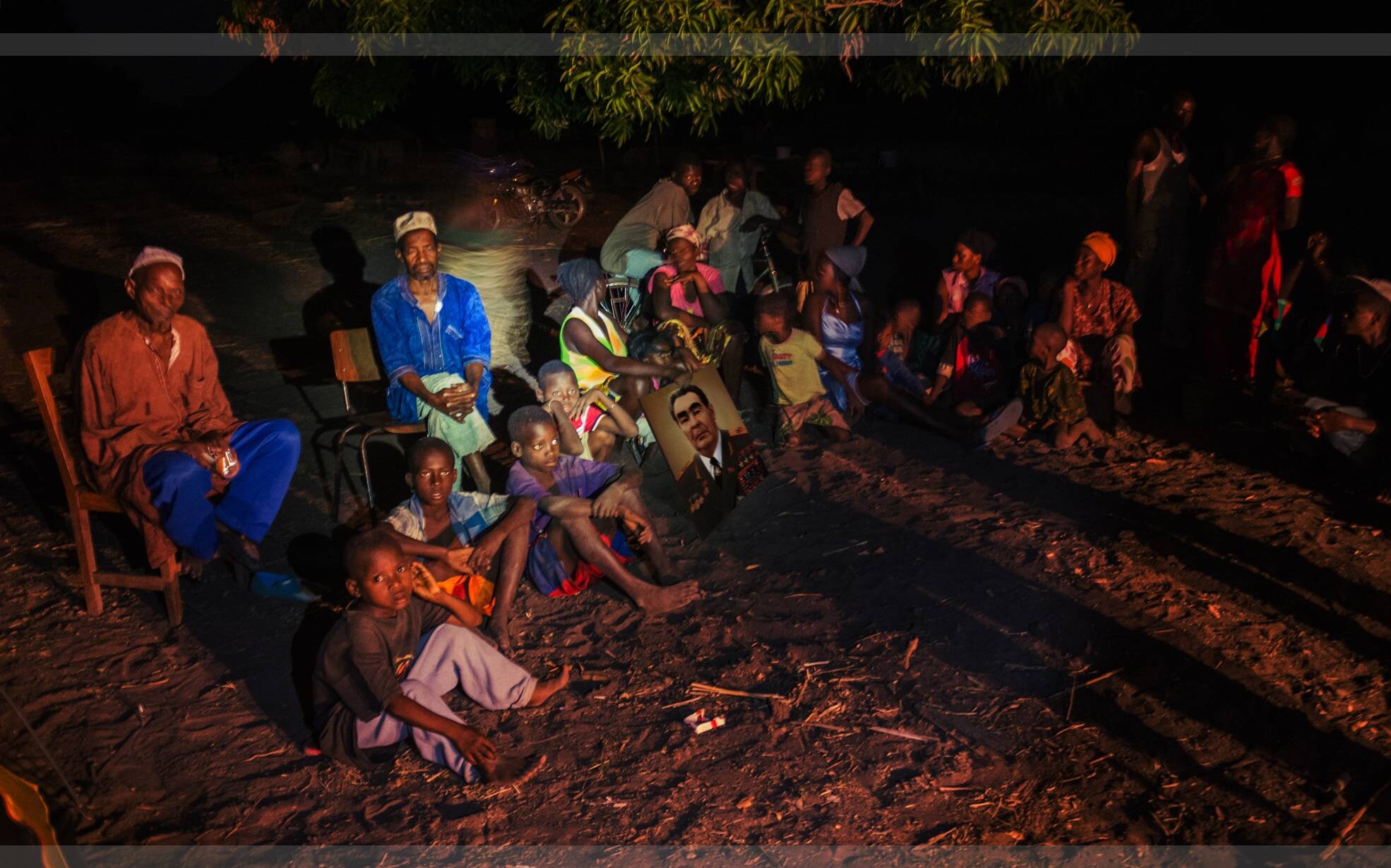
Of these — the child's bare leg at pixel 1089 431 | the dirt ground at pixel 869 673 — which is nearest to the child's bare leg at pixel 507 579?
the dirt ground at pixel 869 673

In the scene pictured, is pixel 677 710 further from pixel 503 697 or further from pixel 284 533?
pixel 284 533

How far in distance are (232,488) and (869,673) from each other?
131 inches

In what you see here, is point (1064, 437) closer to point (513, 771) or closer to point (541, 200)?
point (513, 771)

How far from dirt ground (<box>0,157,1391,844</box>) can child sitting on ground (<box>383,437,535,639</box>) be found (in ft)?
1.28

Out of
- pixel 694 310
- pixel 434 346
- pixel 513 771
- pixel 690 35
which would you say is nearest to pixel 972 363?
pixel 694 310

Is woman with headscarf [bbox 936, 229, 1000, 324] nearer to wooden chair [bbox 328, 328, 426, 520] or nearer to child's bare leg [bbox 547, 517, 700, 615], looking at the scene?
child's bare leg [bbox 547, 517, 700, 615]

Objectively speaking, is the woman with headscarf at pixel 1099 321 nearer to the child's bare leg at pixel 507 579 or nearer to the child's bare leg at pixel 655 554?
the child's bare leg at pixel 655 554

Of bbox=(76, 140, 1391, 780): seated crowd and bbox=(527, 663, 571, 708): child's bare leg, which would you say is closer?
bbox=(76, 140, 1391, 780): seated crowd

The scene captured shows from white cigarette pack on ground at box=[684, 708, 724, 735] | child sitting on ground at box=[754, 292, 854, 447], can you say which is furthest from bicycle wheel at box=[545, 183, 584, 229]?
white cigarette pack on ground at box=[684, 708, 724, 735]

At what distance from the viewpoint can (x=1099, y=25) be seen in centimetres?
587

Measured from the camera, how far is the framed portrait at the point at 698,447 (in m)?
6.16

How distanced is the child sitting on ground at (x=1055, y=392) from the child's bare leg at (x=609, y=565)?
9.79 feet

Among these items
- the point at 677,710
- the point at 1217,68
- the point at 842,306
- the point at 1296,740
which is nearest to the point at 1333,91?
the point at 1217,68

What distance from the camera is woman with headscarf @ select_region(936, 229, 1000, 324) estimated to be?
309 inches
